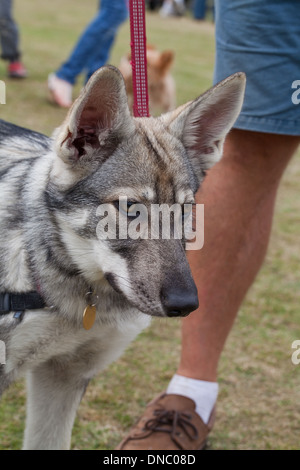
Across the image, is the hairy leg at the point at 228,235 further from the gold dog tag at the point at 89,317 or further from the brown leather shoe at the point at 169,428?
the gold dog tag at the point at 89,317

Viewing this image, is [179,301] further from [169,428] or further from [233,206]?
[169,428]

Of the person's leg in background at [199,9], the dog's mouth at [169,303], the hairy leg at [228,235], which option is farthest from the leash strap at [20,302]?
the person's leg in background at [199,9]

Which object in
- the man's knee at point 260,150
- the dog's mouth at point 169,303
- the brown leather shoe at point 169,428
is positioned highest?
the man's knee at point 260,150

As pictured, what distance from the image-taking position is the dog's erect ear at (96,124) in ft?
6.15

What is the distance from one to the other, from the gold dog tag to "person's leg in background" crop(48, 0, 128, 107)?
19.6 ft

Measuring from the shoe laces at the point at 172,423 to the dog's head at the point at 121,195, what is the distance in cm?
96

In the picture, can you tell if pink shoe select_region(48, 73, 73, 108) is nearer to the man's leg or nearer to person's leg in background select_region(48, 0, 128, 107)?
person's leg in background select_region(48, 0, 128, 107)

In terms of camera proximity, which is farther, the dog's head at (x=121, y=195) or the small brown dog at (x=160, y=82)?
the small brown dog at (x=160, y=82)

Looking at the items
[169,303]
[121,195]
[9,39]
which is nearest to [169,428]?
[169,303]

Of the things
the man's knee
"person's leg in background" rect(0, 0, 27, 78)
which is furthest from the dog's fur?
"person's leg in background" rect(0, 0, 27, 78)

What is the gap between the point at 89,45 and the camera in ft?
25.7
